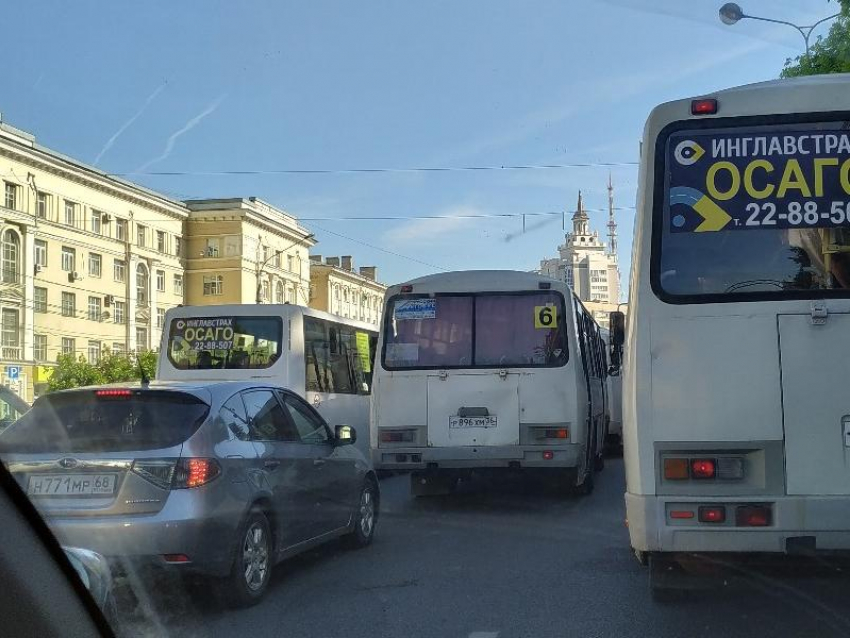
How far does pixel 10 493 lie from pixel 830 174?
418 centimetres

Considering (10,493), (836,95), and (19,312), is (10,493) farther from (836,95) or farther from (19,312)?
(19,312)

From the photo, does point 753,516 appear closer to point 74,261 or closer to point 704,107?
point 704,107

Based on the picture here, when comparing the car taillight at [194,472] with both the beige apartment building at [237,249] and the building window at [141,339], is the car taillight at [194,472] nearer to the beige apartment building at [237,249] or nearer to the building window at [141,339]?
the building window at [141,339]

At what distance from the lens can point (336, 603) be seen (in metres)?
6.05

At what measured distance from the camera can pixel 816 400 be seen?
4.70 meters

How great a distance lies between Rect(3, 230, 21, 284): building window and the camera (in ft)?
23.8

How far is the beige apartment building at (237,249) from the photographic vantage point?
17.6 meters

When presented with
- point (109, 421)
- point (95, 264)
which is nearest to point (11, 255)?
point (109, 421)

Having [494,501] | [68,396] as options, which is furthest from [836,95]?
[494,501]

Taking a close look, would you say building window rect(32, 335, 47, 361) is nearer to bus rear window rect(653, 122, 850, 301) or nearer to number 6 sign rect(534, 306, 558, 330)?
bus rear window rect(653, 122, 850, 301)

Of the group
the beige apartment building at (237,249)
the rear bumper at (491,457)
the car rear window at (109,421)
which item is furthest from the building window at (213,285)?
the car rear window at (109,421)

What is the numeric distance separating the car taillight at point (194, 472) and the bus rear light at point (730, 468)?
9.79 ft

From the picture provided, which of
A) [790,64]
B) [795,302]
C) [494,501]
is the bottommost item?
[494,501]

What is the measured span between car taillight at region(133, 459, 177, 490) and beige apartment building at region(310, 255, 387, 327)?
15905mm
